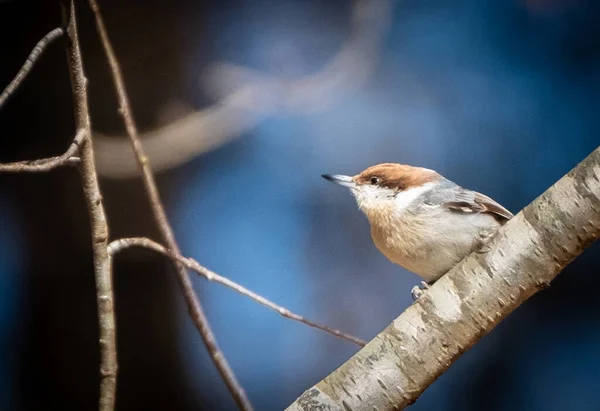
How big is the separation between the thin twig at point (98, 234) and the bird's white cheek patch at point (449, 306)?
2.19 ft

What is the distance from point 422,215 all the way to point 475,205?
0.37ft

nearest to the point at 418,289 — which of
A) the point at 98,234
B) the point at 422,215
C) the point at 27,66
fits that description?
the point at 422,215

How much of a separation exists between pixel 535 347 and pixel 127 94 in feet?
3.41

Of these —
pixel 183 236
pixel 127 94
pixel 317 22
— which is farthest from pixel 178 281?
pixel 317 22

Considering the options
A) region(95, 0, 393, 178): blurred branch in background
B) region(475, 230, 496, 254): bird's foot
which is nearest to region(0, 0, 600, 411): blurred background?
region(95, 0, 393, 178): blurred branch in background

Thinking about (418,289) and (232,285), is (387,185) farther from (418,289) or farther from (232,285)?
(232,285)

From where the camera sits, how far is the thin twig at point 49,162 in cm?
126

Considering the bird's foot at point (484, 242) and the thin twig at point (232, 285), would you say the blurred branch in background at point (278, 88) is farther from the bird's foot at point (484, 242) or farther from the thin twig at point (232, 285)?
the bird's foot at point (484, 242)

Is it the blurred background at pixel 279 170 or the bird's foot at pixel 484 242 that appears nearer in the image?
the bird's foot at pixel 484 242

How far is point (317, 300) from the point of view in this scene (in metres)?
1.30

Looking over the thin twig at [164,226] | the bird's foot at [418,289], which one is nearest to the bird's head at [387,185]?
the bird's foot at [418,289]

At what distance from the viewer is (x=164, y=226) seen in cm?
130

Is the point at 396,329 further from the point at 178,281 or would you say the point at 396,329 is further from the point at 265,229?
the point at 178,281

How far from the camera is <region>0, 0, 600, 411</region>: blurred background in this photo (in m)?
1.27
